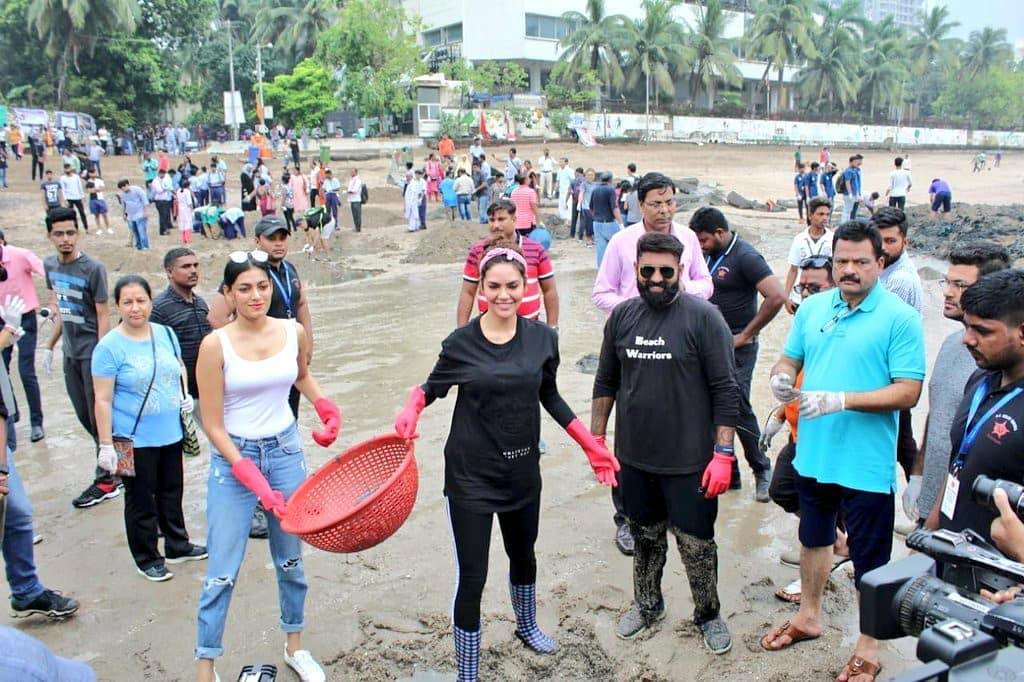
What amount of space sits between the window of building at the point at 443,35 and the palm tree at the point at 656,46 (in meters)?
14.0

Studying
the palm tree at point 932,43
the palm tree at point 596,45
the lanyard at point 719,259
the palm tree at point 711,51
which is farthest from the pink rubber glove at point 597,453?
the palm tree at point 932,43

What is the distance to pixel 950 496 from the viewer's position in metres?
2.87

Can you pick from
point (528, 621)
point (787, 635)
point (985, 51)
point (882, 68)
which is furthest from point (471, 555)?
point (985, 51)

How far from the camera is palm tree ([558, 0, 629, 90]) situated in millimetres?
51188

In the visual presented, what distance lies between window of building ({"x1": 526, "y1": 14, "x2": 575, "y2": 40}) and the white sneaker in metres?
57.5

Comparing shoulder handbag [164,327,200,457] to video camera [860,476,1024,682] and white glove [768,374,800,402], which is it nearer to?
white glove [768,374,800,402]

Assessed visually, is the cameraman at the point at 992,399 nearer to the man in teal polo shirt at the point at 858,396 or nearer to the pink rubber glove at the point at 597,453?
the man in teal polo shirt at the point at 858,396

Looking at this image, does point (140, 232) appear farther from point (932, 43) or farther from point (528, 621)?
point (932, 43)

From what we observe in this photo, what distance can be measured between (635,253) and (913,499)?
1958mm

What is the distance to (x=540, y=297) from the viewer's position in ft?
19.1

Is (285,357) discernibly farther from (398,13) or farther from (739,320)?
(398,13)

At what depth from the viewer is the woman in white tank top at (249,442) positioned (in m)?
3.27

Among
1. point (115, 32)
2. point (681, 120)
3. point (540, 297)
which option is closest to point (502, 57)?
point (681, 120)

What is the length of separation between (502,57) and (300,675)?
58.0m
